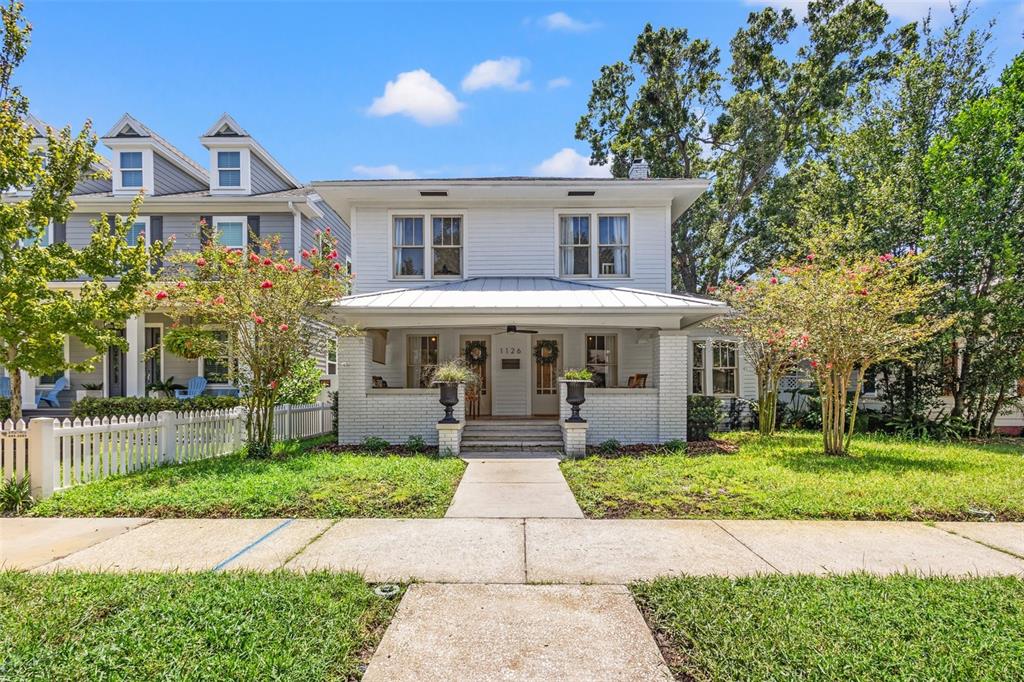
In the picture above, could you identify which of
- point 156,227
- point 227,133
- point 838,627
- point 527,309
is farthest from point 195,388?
point 838,627

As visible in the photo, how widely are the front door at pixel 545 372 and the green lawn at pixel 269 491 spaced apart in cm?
520

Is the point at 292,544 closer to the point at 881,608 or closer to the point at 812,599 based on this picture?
the point at 812,599

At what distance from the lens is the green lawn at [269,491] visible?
5.82m

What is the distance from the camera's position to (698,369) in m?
14.4

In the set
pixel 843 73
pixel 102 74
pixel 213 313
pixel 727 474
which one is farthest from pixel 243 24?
pixel 843 73

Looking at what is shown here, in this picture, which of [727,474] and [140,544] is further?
[727,474]

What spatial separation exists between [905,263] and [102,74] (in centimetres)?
1652

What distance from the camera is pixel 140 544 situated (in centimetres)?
478

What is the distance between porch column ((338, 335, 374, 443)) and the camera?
10.4 m

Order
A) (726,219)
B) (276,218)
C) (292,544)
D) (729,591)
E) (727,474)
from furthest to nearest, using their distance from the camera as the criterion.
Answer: (726,219)
(276,218)
(727,474)
(292,544)
(729,591)

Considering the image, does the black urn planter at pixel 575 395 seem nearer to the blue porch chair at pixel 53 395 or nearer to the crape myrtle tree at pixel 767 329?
the crape myrtle tree at pixel 767 329

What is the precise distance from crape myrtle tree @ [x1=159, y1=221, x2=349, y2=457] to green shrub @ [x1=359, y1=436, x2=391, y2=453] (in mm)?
1789

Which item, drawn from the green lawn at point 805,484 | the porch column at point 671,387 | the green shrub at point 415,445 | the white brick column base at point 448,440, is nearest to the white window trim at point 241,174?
the green shrub at point 415,445

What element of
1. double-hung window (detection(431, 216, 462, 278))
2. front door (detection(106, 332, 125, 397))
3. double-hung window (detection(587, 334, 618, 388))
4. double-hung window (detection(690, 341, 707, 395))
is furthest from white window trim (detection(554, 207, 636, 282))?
front door (detection(106, 332, 125, 397))
